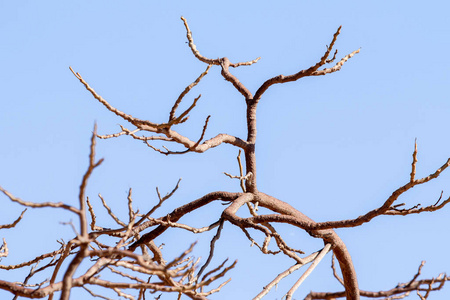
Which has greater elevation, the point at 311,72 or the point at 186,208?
the point at 311,72

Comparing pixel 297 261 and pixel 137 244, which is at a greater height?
pixel 137 244

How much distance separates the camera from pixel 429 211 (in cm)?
326

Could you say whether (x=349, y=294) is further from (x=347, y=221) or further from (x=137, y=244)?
(x=137, y=244)

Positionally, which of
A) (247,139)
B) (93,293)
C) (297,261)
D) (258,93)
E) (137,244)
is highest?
(258,93)

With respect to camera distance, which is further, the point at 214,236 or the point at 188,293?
the point at 214,236

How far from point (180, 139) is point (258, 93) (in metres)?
1.06

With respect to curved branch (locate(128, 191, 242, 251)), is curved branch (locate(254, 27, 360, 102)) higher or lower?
higher

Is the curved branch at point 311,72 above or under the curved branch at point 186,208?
above

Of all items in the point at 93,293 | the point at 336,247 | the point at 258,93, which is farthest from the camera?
the point at 258,93

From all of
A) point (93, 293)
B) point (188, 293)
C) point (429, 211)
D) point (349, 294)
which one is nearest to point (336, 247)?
point (349, 294)

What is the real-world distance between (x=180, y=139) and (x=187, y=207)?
813 mm

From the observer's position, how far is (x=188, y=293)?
2.78 m

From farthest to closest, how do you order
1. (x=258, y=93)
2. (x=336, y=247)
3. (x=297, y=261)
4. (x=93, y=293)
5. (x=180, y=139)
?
1. (x=258, y=93)
2. (x=336, y=247)
3. (x=297, y=261)
4. (x=180, y=139)
5. (x=93, y=293)

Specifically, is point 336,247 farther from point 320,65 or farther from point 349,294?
point 320,65
